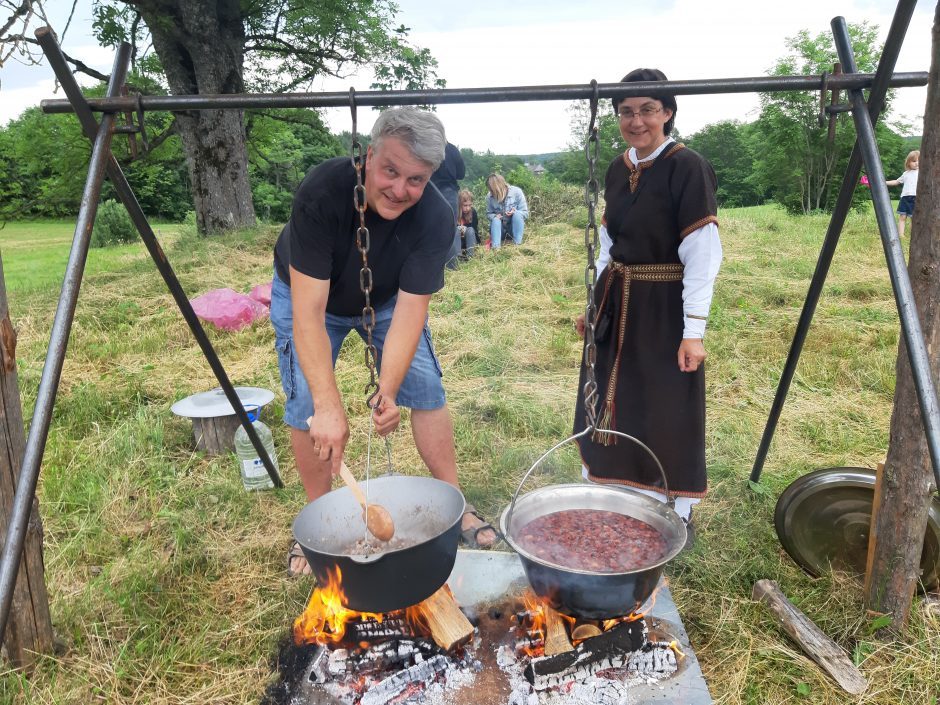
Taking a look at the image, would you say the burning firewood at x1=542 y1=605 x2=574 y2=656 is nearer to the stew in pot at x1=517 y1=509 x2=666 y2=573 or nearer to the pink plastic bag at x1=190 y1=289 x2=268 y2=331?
the stew in pot at x1=517 y1=509 x2=666 y2=573

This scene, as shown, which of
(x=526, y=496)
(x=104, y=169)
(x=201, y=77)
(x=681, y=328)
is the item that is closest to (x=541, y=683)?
(x=526, y=496)

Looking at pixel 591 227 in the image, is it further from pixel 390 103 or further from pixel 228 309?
pixel 228 309

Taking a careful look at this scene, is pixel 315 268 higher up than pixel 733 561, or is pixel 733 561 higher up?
pixel 315 268

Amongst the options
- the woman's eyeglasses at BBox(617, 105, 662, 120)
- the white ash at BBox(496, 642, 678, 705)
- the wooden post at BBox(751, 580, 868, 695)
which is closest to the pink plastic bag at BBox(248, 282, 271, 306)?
the woman's eyeglasses at BBox(617, 105, 662, 120)

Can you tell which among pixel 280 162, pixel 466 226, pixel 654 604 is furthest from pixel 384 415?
pixel 280 162

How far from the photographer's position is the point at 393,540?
2.36 metres

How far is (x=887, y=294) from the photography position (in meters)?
6.91

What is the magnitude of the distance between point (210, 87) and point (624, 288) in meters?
9.68

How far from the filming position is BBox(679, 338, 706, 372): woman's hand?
241 centimetres

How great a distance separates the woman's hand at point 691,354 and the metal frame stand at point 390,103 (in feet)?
2.31

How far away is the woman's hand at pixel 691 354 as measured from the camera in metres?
2.41

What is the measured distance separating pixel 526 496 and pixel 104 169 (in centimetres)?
184

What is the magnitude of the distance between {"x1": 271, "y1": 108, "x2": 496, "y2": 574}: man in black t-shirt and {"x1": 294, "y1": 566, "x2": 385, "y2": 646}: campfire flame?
43cm

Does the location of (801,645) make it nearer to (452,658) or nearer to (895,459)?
(895,459)
